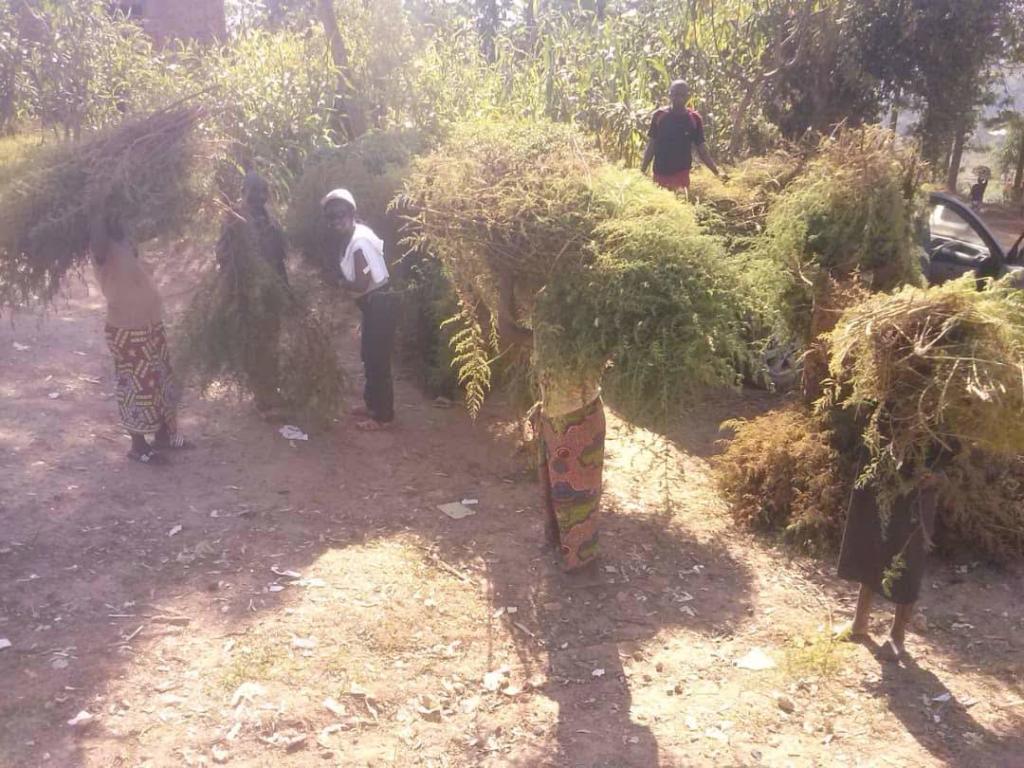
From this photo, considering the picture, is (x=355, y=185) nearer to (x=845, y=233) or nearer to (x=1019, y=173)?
(x=845, y=233)

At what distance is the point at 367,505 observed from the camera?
5.04 meters

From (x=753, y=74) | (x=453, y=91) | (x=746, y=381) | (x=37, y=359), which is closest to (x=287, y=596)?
(x=37, y=359)

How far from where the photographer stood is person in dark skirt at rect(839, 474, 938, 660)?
11.5 ft

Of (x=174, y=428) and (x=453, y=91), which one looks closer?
(x=174, y=428)

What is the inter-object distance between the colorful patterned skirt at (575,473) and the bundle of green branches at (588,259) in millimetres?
339

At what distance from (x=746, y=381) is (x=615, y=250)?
165 inches

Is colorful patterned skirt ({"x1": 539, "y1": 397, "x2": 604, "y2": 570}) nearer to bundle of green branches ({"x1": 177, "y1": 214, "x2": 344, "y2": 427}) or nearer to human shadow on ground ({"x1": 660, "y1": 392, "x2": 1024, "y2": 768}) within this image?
human shadow on ground ({"x1": 660, "y1": 392, "x2": 1024, "y2": 768})

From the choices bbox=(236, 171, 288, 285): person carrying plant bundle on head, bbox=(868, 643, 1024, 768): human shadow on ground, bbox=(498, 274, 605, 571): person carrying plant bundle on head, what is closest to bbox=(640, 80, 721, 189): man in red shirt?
bbox=(236, 171, 288, 285): person carrying plant bundle on head

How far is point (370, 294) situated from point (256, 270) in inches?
29.5

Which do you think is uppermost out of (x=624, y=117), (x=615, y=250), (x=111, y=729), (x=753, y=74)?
(x=753, y=74)

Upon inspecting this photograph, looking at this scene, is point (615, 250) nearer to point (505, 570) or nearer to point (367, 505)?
point (505, 570)

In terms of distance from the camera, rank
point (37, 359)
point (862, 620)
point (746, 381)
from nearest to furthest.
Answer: point (862, 620)
point (37, 359)
point (746, 381)

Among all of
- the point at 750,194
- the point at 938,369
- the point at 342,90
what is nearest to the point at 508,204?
the point at 938,369

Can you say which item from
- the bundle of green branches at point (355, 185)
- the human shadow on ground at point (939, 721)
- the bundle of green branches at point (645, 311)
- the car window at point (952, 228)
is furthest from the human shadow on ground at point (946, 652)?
the car window at point (952, 228)
